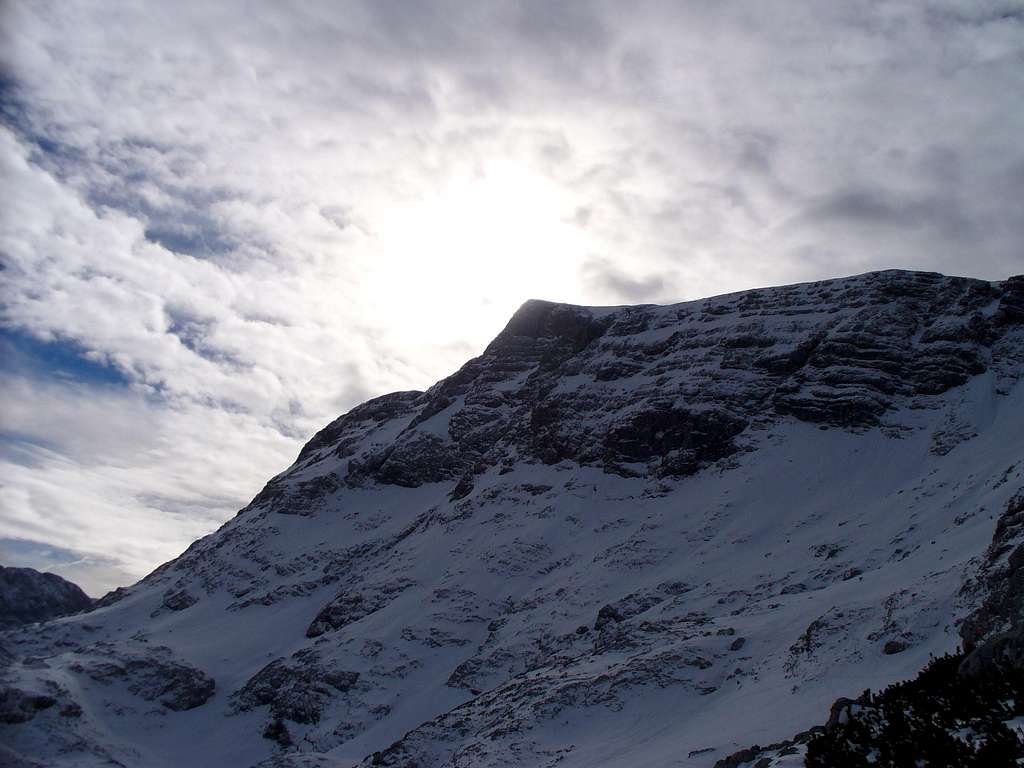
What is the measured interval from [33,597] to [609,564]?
109 meters

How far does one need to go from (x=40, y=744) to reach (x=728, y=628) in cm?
4798

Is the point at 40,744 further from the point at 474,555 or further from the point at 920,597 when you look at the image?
the point at 920,597

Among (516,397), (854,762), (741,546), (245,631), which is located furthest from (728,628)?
(516,397)

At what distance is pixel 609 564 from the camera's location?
67.1 meters

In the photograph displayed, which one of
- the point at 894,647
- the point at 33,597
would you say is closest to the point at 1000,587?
the point at 894,647

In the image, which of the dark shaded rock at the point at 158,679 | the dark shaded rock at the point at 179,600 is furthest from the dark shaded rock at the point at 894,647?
the dark shaded rock at the point at 179,600

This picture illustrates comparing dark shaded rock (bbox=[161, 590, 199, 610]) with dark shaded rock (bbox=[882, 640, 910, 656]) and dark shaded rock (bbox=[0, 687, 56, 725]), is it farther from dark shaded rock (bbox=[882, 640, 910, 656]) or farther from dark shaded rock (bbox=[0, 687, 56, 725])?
dark shaded rock (bbox=[882, 640, 910, 656])

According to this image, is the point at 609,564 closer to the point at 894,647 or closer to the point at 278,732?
the point at 278,732

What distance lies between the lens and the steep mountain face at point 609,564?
126ft

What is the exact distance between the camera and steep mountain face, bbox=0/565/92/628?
124m

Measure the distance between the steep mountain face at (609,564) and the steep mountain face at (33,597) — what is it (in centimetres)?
3200

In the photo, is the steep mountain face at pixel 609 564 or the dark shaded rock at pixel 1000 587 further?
the steep mountain face at pixel 609 564

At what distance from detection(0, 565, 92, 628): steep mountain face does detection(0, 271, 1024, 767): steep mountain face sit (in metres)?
32.0

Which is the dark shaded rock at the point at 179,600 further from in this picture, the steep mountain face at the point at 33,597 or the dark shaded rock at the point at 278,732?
the steep mountain face at the point at 33,597
